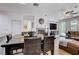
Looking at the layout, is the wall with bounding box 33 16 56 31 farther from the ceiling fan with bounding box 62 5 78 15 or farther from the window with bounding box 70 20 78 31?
the window with bounding box 70 20 78 31

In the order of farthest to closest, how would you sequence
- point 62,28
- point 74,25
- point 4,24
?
point 74,25 < point 62,28 < point 4,24

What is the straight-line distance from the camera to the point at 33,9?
248 cm

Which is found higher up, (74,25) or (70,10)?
(70,10)

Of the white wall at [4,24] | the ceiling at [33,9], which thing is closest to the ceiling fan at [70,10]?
the ceiling at [33,9]

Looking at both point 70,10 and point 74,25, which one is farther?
point 74,25

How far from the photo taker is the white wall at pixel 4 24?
95.6 inches

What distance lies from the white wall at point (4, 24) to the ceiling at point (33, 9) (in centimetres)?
11

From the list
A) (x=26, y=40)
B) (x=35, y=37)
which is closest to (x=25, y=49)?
(x=26, y=40)

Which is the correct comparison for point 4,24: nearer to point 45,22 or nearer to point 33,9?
point 33,9

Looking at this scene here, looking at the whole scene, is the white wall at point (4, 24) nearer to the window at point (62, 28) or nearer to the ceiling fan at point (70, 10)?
the window at point (62, 28)

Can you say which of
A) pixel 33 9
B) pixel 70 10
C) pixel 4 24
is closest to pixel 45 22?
pixel 33 9

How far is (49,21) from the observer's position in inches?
104

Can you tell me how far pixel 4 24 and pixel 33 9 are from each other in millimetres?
692

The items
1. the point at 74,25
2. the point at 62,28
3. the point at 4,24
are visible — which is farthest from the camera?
the point at 74,25
